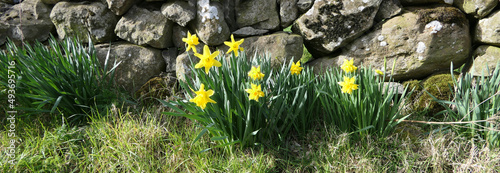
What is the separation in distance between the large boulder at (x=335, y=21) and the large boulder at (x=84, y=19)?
5.97 feet

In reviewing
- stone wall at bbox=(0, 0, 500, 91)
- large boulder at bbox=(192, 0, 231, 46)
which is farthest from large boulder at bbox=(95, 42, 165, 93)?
large boulder at bbox=(192, 0, 231, 46)

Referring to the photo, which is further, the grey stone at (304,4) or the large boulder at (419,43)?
the grey stone at (304,4)

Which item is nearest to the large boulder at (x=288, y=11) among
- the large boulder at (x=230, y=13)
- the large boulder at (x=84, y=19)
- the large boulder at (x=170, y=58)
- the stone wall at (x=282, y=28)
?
the stone wall at (x=282, y=28)

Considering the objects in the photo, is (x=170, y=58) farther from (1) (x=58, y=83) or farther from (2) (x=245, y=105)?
(2) (x=245, y=105)

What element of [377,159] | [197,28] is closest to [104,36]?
[197,28]

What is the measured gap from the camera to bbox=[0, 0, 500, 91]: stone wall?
2.45 meters

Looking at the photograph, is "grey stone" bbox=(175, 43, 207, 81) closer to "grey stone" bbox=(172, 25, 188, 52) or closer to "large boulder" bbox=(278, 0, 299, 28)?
"grey stone" bbox=(172, 25, 188, 52)

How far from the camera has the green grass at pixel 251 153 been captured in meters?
1.83

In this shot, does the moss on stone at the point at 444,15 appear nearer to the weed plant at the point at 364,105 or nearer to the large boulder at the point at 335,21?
the large boulder at the point at 335,21

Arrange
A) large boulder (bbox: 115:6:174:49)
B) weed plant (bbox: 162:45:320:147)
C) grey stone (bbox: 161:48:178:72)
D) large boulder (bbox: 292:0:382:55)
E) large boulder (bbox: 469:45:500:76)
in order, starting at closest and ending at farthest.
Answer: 1. weed plant (bbox: 162:45:320:147)
2. large boulder (bbox: 469:45:500:76)
3. large boulder (bbox: 292:0:382:55)
4. large boulder (bbox: 115:6:174:49)
5. grey stone (bbox: 161:48:178:72)

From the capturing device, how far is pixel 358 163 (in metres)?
1.82

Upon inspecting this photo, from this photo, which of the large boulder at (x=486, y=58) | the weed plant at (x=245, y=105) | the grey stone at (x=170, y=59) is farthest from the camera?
the grey stone at (x=170, y=59)

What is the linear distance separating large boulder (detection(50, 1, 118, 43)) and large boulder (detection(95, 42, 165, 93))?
0.56 feet

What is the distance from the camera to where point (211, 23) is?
2.69 m
